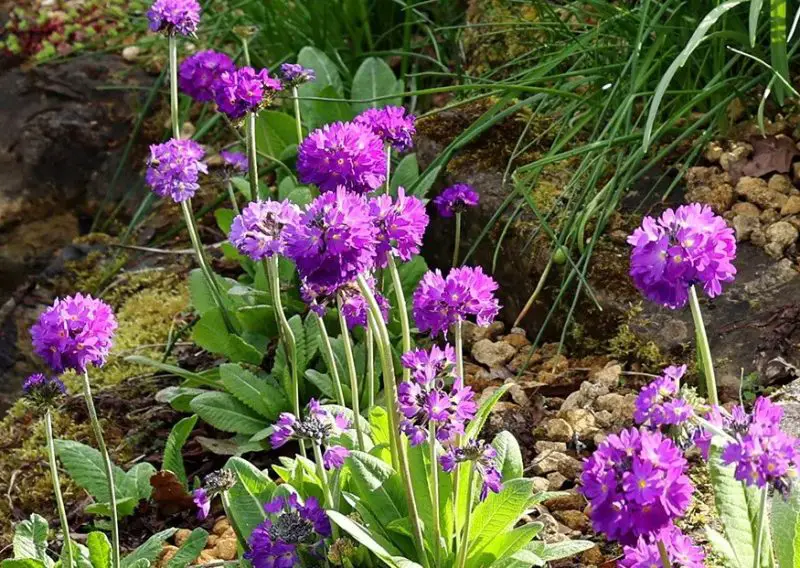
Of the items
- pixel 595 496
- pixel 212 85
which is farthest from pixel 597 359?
pixel 595 496

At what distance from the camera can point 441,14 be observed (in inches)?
165

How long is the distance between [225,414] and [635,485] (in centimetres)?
164

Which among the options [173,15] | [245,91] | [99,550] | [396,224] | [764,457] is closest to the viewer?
[764,457]

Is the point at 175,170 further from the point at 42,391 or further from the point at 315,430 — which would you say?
the point at 315,430

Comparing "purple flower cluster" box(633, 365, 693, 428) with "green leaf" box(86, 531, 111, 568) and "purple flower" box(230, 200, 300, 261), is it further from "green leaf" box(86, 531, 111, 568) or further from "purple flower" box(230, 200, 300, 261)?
"green leaf" box(86, 531, 111, 568)

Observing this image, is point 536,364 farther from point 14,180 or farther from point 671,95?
point 14,180

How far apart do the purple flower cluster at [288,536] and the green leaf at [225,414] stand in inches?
33.7

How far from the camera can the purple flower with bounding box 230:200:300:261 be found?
176 cm

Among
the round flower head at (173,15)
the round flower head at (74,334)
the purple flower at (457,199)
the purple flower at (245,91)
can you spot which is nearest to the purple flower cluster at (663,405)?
the round flower head at (74,334)

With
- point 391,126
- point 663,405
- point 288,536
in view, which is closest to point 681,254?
point 663,405

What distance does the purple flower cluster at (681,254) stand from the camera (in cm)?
146

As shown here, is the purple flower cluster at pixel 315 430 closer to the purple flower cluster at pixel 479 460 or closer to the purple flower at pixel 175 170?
the purple flower cluster at pixel 479 460

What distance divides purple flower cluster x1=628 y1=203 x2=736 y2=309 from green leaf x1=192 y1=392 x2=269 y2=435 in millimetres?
1508

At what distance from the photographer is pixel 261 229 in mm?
1771
